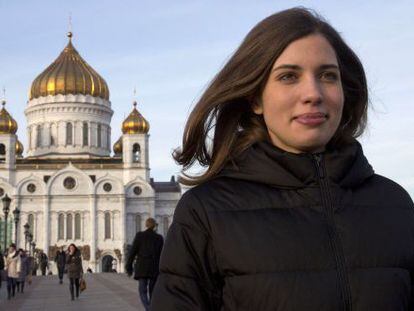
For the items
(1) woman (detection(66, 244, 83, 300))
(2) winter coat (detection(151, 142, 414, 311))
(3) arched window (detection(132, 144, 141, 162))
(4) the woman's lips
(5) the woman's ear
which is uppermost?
(3) arched window (detection(132, 144, 141, 162))

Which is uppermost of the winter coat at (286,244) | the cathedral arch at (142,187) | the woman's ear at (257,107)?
the cathedral arch at (142,187)

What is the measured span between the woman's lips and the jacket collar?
10 cm

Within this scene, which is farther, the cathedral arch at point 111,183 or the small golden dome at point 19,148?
the small golden dome at point 19,148

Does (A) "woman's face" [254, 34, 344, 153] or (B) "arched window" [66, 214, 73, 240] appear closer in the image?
(A) "woman's face" [254, 34, 344, 153]

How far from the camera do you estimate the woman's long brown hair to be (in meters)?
2.31

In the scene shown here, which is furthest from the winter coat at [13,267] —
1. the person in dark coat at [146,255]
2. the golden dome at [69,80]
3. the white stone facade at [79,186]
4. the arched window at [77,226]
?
the golden dome at [69,80]

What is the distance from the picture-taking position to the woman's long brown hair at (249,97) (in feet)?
7.57

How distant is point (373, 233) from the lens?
218 centimetres

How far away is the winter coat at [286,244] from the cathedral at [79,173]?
5801 centimetres

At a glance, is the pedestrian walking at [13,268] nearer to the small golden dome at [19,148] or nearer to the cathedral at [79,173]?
the cathedral at [79,173]

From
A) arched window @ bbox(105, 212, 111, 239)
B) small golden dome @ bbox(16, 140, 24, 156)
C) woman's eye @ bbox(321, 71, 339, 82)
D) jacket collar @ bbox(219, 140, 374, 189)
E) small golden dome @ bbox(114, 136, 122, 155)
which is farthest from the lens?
small golden dome @ bbox(114, 136, 122, 155)

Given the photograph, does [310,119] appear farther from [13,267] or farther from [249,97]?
[13,267]

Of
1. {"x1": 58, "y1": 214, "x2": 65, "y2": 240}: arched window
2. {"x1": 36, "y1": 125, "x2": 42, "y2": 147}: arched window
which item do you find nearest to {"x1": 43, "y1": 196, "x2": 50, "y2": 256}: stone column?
{"x1": 58, "y1": 214, "x2": 65, "y2": 240}: arched window

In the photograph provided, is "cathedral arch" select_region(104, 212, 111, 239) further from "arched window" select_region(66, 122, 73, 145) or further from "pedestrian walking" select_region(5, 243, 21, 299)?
"pedestrian walking" select_region(5, 243, 21, 299)
